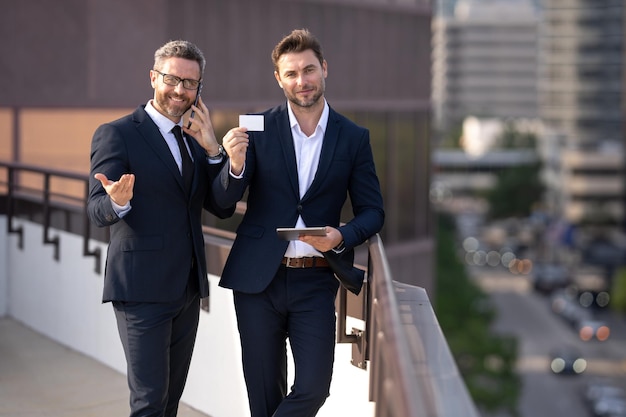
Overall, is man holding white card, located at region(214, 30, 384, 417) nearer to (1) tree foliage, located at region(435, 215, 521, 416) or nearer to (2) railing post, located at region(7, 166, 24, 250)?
(2) railing post, located at region(7, 166, 24, 250)

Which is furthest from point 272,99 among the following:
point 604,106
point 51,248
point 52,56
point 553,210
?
point 604,106

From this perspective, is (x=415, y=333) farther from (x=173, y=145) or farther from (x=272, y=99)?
(x=272, y=99)

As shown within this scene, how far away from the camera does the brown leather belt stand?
4508 millimetres

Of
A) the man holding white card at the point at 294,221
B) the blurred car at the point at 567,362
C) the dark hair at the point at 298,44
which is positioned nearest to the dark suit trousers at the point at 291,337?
the man holding white card at the point at 294,221

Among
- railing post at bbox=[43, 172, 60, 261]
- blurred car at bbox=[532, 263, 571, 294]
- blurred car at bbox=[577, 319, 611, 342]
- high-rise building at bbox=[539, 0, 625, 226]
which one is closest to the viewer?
railing post at bbox=[43, 172, 60, 261]

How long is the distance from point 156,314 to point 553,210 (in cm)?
15697

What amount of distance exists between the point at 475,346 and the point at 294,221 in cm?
5505

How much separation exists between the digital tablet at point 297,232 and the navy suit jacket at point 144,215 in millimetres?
441

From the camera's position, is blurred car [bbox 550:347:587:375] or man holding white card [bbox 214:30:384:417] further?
blurred car [bbox 550:347:587:375]

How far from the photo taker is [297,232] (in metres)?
4.28

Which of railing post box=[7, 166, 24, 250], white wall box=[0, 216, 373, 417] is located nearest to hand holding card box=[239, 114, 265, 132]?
white wall box=[0, 216, 373, 417]

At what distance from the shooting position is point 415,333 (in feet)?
14.0

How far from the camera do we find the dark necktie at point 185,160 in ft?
14.8

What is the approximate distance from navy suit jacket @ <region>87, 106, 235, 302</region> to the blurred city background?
44.8 ft
